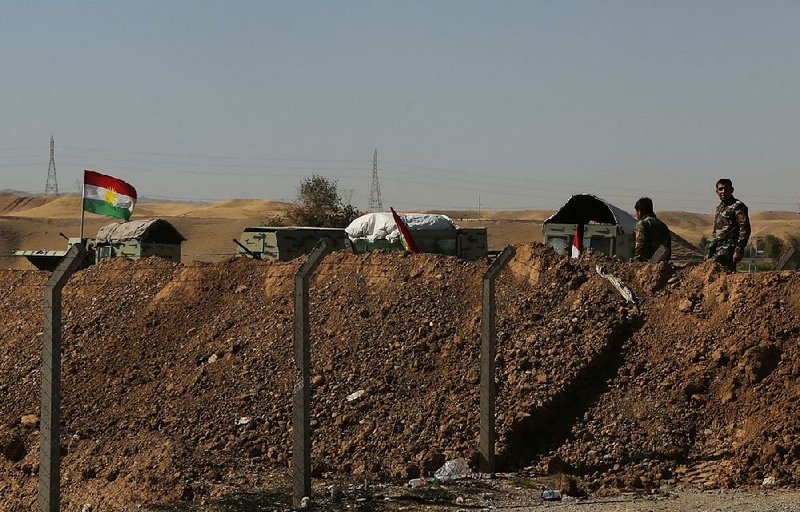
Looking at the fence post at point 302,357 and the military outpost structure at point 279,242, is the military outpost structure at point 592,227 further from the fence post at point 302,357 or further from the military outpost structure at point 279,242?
the fence post at point 302,357

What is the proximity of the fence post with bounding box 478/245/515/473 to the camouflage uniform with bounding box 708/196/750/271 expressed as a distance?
3871 millimetres

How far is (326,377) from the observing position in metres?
14.8

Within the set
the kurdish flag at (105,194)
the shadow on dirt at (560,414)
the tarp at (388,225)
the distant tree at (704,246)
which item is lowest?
the shadow on dirt at (560,414)

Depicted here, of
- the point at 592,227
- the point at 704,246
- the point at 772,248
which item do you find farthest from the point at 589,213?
the point at 772,248

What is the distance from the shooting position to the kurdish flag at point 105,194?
2556 centimetres

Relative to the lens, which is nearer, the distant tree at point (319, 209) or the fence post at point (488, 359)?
the fence post at point (488, 359)

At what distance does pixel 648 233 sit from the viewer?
1565 cm

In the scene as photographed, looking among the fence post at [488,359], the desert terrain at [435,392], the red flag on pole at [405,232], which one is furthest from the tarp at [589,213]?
the fence post at [488,359]

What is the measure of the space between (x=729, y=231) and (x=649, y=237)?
1.33 meters

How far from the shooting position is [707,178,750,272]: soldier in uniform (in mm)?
14242

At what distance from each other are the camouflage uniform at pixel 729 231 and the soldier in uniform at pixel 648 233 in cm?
66

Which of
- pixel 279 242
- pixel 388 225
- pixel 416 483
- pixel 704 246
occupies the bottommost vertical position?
pixel 416 483

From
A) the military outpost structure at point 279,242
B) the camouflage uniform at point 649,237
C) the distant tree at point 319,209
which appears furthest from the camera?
the distant tree at point 319,209

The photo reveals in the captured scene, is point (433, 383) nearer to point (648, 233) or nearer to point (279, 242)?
point (648, 233)
